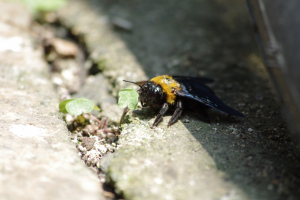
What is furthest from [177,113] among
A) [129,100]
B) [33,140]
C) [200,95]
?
[33,140]

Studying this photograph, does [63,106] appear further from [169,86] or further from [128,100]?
[169,86]

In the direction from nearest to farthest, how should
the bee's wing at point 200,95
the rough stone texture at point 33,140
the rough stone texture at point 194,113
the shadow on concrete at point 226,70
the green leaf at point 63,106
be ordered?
the rough stone texture at point 33,140
the rough stone texture at point 194,113
the shadow on concrete at point 226,70
the bee's wing at point 200,95
the green leaf at point 63,106

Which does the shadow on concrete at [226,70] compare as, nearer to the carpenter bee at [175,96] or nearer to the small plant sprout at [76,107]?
the carpenter bee at [175,96]

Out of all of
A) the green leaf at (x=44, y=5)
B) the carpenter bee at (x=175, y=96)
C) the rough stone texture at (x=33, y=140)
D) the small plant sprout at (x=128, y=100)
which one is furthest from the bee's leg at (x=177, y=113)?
the green leaf at (x=44, y=5)

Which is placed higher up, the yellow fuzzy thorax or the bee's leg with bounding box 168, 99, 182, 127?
the yellow fuzzy thorax

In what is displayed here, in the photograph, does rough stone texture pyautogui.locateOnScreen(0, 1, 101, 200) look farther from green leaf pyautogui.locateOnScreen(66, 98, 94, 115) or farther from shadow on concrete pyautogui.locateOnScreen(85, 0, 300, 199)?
shadow on concrete pyautogui.locateOnScreen(85, 0, 300, 199)

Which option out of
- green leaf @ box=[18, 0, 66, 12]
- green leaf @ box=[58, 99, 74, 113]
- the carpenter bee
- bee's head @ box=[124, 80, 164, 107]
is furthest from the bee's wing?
green leaf @ box=[18, 0, 66, 12]

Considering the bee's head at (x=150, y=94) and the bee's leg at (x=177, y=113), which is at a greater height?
the bee's head at (x=150, y=94)
